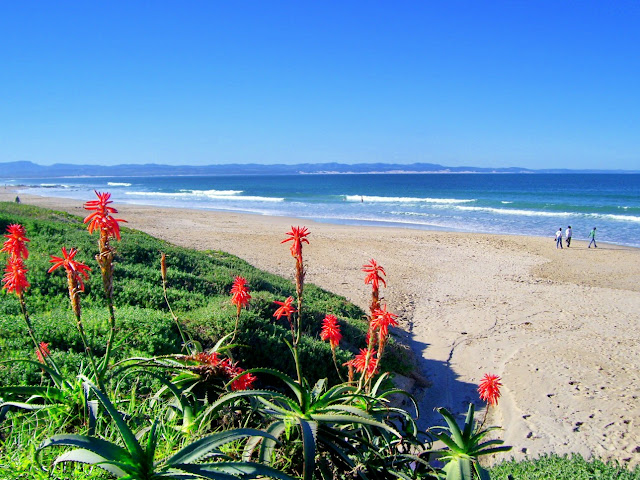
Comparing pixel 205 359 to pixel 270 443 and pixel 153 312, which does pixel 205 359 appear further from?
pixel 153 312

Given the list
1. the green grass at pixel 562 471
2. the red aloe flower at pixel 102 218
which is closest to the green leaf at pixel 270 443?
the red aloe flower at pixel 102 218

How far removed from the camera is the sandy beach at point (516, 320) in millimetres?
7434

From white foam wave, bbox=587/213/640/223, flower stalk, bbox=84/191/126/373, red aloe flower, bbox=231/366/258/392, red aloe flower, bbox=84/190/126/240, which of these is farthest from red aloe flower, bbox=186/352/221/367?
white foam wave, bbox=587/213/640/223

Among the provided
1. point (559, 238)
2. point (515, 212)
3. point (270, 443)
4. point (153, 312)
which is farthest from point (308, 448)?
point (515, 212)

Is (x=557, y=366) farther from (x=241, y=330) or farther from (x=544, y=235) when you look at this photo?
(x=544, y=235)

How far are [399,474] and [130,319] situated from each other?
164 inches

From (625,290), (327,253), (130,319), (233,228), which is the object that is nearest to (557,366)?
(130,319)

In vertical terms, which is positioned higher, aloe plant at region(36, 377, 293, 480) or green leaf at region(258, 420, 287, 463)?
aloe plant at region(36, 377, 293, 480)

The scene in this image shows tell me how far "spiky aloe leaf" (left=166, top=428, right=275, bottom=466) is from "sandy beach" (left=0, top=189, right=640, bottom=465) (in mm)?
5392

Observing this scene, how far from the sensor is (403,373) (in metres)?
8.28

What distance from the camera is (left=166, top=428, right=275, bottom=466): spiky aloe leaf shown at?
7.00ft

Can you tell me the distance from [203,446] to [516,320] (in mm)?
11980

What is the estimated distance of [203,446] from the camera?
2.17 meters

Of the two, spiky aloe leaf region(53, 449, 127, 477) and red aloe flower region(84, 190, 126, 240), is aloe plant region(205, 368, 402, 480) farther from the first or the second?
red aloe flower region(84, 190, 126, 240)
